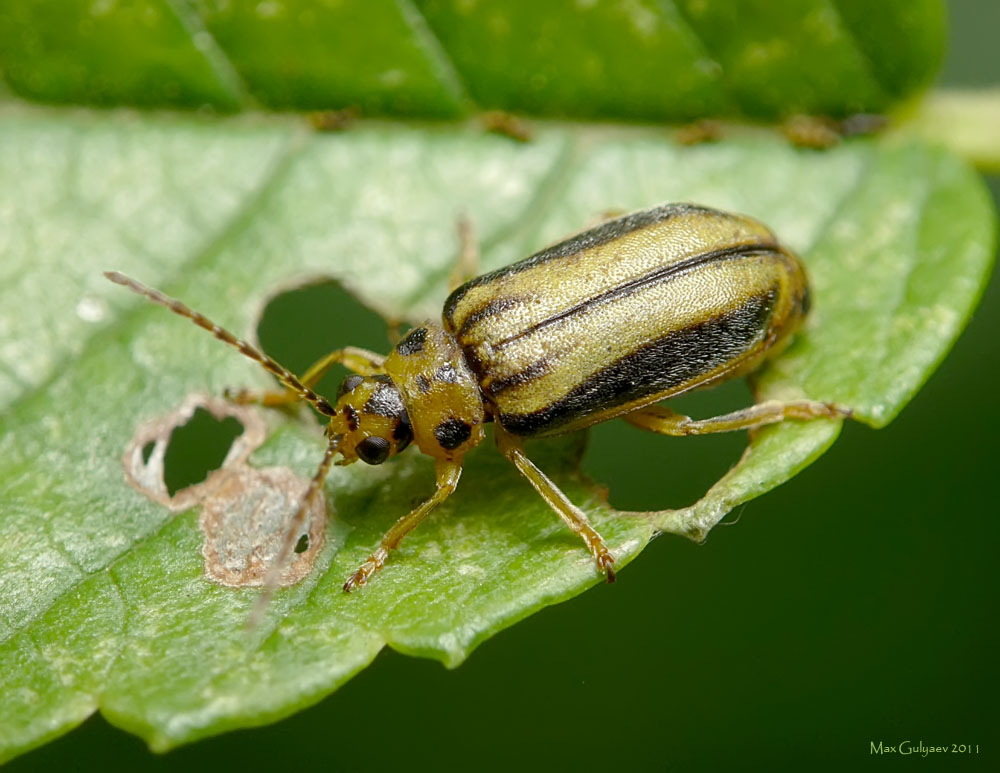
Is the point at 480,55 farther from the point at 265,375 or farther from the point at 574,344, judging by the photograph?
the point at 265,375

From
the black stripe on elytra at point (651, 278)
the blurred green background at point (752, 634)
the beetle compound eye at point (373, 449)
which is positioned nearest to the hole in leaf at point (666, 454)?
the blurred green background at point (752, 634)

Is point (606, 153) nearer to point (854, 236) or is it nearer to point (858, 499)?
point (854, 236)

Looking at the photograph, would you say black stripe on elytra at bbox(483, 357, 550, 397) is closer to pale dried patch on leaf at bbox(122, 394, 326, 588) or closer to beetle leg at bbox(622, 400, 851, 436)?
beetle leg at bbox(622, 400, 851, 436)

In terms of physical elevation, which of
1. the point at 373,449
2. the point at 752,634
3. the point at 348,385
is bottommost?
the point at 752,634

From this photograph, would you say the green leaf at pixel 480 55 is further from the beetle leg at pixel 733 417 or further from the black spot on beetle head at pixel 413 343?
the beetle leg at pixel 733 417

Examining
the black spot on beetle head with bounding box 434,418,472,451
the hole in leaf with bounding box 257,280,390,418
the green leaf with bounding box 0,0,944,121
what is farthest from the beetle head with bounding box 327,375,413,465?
the green leaf with bounding box 0,0,944,121

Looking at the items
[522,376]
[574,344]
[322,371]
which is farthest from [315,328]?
[574,344]
